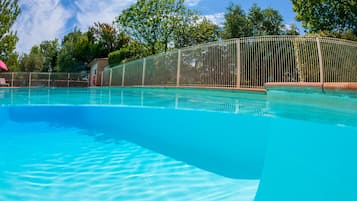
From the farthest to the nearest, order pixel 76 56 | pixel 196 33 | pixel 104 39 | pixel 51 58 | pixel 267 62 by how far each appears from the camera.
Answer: pixel 51 58
pixel 76 56
pixel 104 39
pixel 196 33
pixel 267 62

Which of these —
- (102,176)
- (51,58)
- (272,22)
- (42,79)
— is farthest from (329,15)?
(51,58)

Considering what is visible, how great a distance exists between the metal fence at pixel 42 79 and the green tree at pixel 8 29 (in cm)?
247

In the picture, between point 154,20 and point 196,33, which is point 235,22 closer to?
point 196,33

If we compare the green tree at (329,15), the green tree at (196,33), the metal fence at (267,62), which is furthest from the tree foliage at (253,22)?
the metal fence at (267,62)

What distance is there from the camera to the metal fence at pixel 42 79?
24.6m

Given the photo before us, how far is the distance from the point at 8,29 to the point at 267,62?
22.1 metres

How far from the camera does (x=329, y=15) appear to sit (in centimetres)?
1681

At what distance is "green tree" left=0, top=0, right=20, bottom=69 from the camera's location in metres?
21.0

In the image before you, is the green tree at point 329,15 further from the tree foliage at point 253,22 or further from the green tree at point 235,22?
the green tree at point 235,22

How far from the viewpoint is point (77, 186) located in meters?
1.95

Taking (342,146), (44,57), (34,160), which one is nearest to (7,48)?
(44,57)

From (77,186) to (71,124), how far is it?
128 inches

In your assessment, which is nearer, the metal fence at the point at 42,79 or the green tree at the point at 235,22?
the green tree at the point at 235,22

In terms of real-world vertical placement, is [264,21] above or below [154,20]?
below
